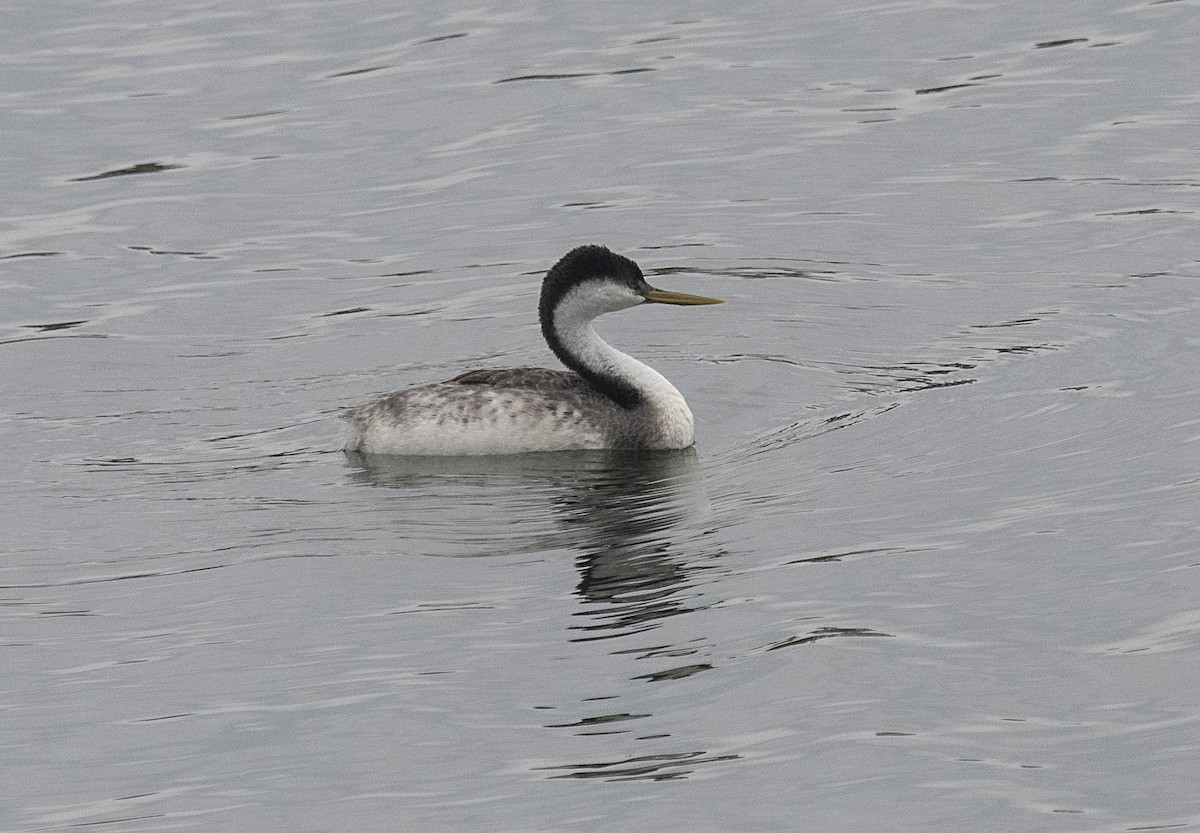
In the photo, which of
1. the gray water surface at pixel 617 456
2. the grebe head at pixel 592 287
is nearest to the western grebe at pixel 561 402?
the grebe head at pixel 592 287

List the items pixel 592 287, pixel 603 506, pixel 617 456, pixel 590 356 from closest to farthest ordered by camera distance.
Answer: pixel 603 506
pixel 617 456
pixel 592 287
pixel 590 356

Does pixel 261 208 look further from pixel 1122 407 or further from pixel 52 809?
pixel 52 809

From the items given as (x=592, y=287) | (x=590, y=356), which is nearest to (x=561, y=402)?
(x=590, y=356)

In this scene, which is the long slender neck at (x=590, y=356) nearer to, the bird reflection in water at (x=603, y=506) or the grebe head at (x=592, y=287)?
the grebe head at (x=592, y=287)

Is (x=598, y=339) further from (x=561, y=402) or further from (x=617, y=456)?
(x=617, y=456)

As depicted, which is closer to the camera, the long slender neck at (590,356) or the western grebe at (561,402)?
the western grebe at (561,402)

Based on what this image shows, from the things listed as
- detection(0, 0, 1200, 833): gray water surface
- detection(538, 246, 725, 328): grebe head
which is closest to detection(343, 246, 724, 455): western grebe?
detection(538, 246, 725, 328): grebe head

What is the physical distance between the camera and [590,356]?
1423 cm

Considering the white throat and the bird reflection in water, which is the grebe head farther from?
the bird reflection in water

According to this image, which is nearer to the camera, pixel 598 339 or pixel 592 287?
pixel 592 287

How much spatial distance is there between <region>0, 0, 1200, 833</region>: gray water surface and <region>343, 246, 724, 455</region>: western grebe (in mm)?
206

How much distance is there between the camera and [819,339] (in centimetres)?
1596

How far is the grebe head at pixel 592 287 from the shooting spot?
45.9 ft

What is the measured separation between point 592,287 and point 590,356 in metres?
0.49
